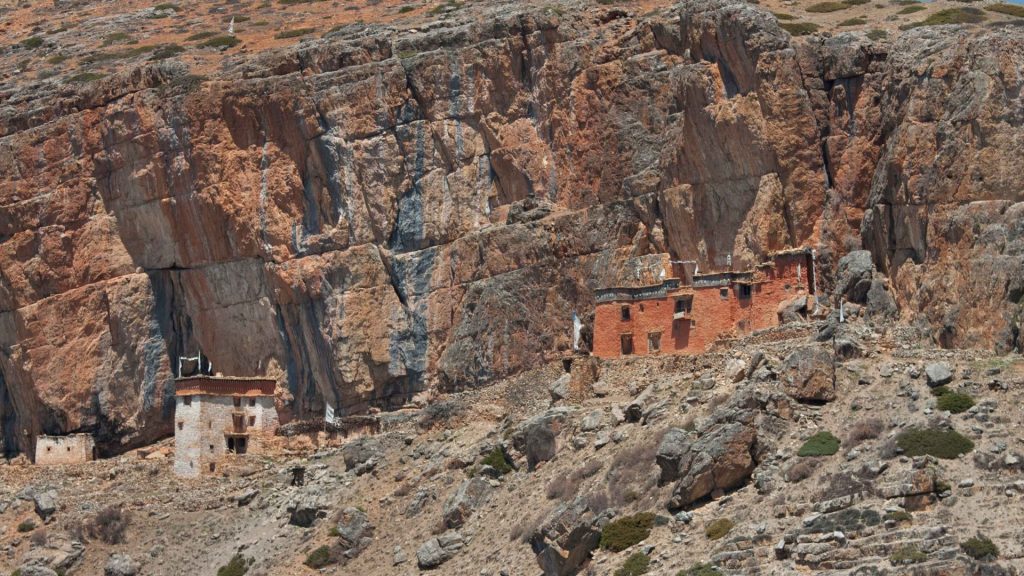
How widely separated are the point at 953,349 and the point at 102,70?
4373cm

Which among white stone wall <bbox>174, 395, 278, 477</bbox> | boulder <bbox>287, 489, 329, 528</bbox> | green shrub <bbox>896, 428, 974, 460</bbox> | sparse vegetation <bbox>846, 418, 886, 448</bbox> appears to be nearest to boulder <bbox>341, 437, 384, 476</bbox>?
boulder <bbox>287, 489, 329, 528</bbox>

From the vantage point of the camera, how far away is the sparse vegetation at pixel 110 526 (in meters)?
77.3

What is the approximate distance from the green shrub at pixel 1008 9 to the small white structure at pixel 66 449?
3578 centimetres

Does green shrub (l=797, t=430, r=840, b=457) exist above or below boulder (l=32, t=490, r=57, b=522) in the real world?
above

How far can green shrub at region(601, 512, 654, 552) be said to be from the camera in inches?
2483

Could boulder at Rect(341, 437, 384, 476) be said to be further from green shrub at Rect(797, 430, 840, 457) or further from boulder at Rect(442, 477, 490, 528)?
green shrub at Rect(797, 430, 840, 457)

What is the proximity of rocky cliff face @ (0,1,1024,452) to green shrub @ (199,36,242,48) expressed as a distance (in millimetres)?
10523

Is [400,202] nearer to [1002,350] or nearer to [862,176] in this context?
[862,176]

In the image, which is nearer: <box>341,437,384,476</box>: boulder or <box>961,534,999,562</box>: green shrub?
<box>961,534,999,562</box>: green shrub

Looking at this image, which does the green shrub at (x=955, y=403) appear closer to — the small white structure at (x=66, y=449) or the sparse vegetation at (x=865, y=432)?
the sparse vegetation at (x=865, y=432)

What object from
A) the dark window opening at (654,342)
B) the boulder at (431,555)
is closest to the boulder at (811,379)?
the dark window opening at (654,342)

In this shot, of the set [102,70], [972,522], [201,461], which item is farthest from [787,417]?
[102,70]

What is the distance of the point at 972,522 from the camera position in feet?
188

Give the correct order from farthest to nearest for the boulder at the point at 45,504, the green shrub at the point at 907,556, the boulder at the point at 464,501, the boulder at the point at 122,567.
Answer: the boulder at the point at 45,504 → the boulder at the point at 122,567 → the boulder at the point at 464,501 → the green shrub at the point at 907,556
